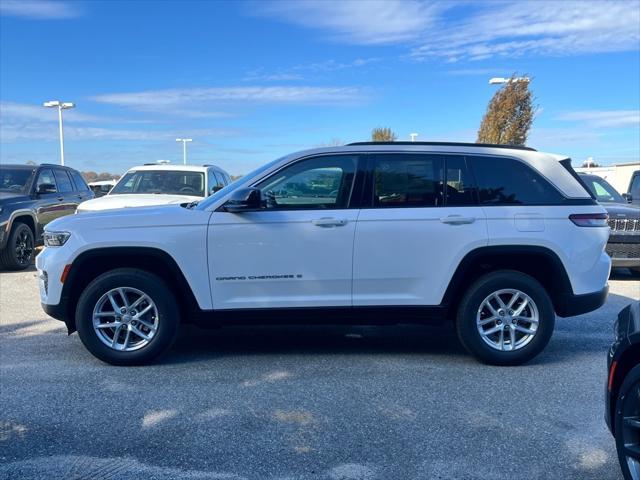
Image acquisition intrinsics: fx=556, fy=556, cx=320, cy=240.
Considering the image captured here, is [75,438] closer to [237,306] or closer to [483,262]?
[237,306]

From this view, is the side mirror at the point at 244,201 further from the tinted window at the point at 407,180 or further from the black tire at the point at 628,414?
the black tire at the point at 628,414

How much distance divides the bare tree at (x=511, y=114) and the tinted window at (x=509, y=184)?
660 inches

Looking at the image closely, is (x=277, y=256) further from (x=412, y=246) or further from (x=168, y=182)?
(x=168, y=182)

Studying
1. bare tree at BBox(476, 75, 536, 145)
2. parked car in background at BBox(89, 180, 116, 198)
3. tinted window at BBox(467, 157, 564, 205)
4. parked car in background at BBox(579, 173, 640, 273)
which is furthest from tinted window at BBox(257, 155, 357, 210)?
bare tree at BBox(476, 75, 536, 145)

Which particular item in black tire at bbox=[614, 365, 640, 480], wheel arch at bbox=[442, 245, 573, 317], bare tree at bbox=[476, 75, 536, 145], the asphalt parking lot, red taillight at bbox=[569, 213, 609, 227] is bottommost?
the asphalt parking lot

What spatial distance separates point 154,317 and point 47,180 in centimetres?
772

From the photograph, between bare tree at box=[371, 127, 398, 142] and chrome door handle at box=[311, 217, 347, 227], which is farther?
bare tree at box=[371, 127, 398, 142]

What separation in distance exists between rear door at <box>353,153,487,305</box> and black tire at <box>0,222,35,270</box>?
7.41m

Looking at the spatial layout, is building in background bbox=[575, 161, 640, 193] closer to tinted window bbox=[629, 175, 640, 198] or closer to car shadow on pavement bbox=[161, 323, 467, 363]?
tinted window bbox=[629, 175, 640, 198]

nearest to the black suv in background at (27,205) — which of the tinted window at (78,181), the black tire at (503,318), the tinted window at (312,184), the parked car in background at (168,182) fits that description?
the tinted window at (78,181)

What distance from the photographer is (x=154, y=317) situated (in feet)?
16.0

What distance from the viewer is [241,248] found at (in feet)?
15.6

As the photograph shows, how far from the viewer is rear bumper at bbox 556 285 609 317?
4.89 metres

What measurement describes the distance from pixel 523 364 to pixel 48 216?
9.29 m
